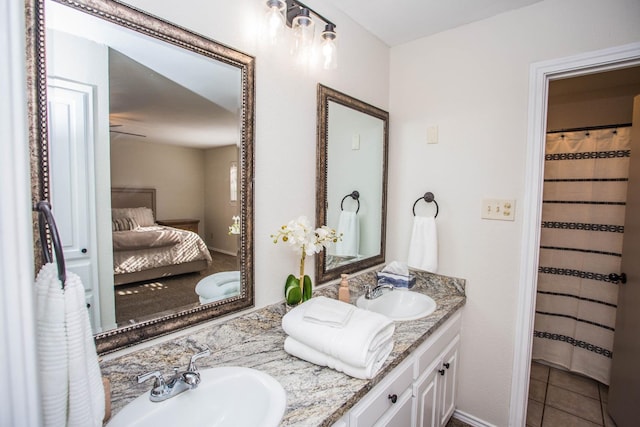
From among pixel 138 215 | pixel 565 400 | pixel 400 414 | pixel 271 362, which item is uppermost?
pixel 138 215

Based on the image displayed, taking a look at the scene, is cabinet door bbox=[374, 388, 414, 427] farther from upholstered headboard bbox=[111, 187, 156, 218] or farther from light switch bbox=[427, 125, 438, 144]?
light switch bbox=[427, 125, 438, 144]

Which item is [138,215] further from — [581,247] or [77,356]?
[581,247]

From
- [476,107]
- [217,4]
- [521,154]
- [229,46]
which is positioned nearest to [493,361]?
[521,154]

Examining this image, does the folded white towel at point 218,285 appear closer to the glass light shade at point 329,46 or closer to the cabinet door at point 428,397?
the cabinet door at point 428,397

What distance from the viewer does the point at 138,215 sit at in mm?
1021

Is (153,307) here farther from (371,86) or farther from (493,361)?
(493,361)

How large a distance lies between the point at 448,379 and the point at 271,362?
3.76 ft

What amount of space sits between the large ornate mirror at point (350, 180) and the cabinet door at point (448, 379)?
2.08 ft

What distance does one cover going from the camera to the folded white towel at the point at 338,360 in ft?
3.41

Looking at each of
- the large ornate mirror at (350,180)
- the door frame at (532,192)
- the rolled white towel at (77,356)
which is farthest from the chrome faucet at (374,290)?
the rolled white towel at (77,356)

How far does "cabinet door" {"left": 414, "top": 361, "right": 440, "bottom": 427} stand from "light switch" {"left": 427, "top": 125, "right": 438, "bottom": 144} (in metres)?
1.22

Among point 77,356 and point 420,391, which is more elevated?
point 77,356

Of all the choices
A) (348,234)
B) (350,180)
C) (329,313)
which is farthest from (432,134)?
(329,313)

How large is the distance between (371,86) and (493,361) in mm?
1724
